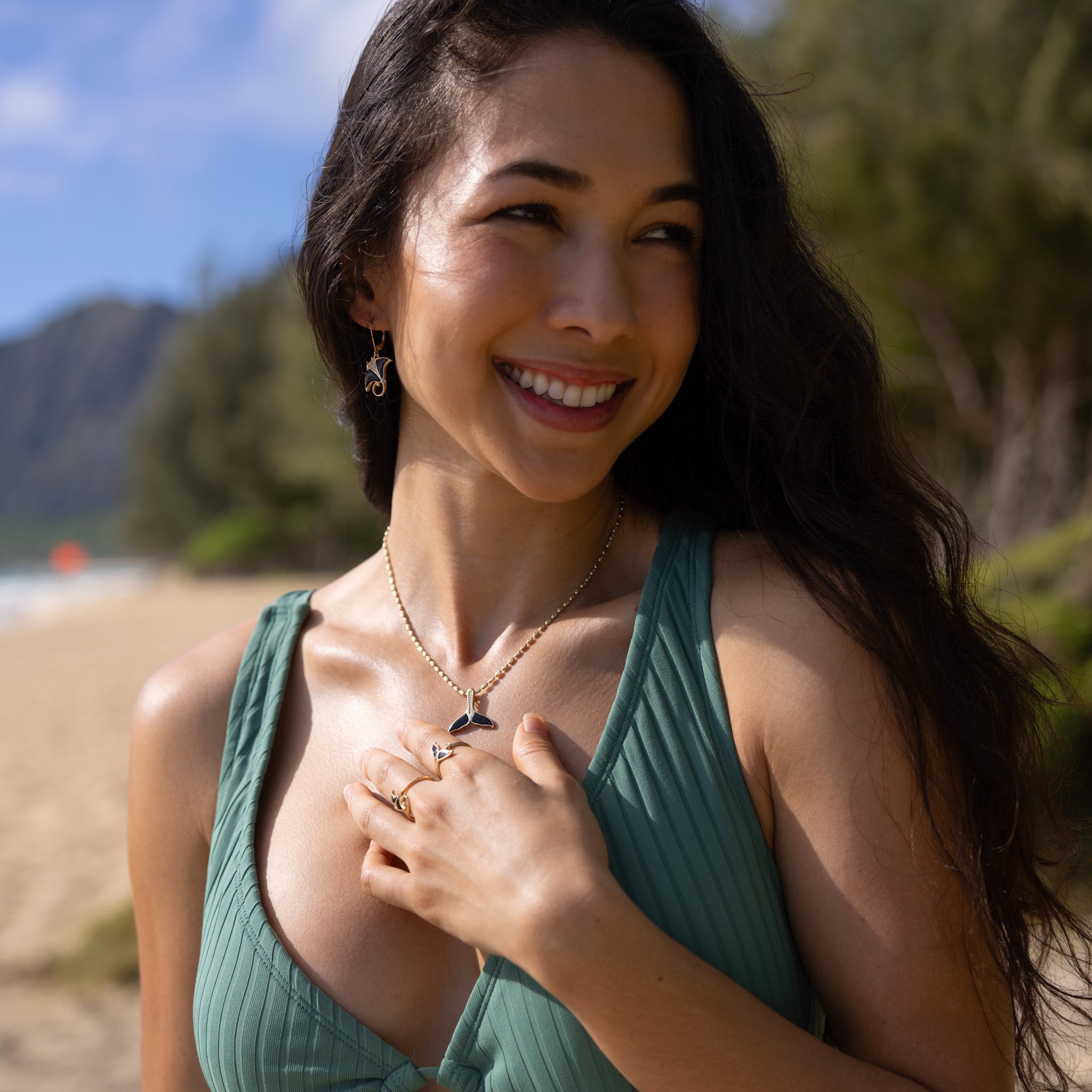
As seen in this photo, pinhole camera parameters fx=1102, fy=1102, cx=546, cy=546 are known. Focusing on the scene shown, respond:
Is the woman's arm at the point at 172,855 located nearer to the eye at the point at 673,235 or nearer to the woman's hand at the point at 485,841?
the woman's hand at the point at 485,841

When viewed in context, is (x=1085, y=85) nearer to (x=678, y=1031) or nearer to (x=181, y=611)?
(x=678, y=1031)

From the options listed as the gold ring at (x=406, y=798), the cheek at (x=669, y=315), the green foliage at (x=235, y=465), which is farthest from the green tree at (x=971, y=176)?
the green foliage at (x=235, y=465)

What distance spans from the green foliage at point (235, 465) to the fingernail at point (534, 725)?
1078 inches

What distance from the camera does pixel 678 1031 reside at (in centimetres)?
121

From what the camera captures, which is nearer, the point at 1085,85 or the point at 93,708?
the point at 1085,85

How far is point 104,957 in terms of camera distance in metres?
5.65

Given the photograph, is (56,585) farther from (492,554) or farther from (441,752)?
(441,752)

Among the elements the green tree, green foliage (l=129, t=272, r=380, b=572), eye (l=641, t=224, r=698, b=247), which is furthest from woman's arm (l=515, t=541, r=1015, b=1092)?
green foliage (l=129, t=272, r=380, b=572)

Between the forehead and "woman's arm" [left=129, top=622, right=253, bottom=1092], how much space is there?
93cm

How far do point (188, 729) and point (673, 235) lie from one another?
41.5 inches

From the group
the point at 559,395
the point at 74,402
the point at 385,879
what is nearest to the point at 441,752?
the point at 385,879

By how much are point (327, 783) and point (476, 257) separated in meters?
0.79

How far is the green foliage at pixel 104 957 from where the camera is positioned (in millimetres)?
5508

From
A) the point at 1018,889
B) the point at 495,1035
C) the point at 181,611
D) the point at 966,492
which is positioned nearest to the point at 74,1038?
the point at 495,1035
